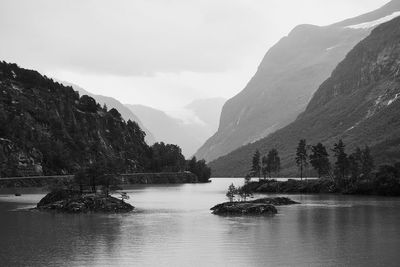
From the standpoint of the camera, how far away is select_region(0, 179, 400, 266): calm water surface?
211 feet

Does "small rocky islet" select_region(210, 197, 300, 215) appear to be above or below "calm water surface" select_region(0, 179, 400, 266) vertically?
above

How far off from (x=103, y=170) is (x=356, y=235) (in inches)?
3128

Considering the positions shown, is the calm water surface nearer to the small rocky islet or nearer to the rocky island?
the small rocky islet

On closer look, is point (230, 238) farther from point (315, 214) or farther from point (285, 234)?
point (315, 214)

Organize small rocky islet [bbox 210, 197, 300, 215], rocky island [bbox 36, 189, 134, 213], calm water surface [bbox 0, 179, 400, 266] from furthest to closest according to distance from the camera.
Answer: rocky island [bbox 36, 189, 134, 213] → small rocky islet [bbox 210, 197, 300, 215] → calm water surface [bbox 0, 179, 400, 266]

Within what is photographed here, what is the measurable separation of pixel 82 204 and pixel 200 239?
47.8m

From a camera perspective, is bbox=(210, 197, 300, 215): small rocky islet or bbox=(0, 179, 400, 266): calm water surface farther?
bbox=(210, 197, 300, 215): small rocky islet

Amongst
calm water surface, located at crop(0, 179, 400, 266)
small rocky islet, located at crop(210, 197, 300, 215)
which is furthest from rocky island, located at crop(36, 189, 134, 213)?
small rocky islet, located at crop(210, 197, 300, 215)

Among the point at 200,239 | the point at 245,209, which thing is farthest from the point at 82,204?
the point at 200,239

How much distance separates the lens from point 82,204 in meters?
121

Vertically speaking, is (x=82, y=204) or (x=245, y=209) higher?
(x=82, y=204)

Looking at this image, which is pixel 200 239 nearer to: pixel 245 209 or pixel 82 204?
pixel 245 209

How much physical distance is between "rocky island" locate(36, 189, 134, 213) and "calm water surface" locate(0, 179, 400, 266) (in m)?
5.87

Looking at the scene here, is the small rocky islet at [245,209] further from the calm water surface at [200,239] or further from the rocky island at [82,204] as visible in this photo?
the rocky island at [82,204]
